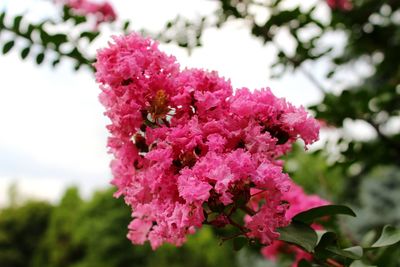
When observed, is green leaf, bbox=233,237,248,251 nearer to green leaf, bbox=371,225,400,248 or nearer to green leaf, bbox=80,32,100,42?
green leaf, bbox=371,225,400,248

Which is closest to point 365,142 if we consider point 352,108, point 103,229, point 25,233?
point 352,108

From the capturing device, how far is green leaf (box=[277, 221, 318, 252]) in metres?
0.82

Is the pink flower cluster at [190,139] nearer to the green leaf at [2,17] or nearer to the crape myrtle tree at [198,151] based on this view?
the crape myrtle tree at [198,151]

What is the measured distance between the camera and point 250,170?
2.49 feet

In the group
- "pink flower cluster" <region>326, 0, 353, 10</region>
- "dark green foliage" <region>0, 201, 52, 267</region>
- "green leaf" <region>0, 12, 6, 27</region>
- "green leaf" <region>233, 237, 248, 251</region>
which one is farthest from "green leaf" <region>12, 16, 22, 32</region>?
"dark green foliage" <region>0, 201, 52, 267</region>

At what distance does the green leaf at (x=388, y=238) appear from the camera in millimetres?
909

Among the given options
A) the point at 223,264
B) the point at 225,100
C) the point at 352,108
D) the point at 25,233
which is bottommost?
the point at 225,100

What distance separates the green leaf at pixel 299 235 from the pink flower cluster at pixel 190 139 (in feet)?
0.10

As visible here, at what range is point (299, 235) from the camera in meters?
0.87

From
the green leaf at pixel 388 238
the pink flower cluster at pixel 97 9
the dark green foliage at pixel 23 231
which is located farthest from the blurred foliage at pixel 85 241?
the green leaf at pixel 388 238

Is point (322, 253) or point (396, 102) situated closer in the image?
point (322, 253)

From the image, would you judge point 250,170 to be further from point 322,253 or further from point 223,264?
point 223,264

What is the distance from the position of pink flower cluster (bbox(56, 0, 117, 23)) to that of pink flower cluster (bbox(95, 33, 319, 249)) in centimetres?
124

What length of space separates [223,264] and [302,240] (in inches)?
365
